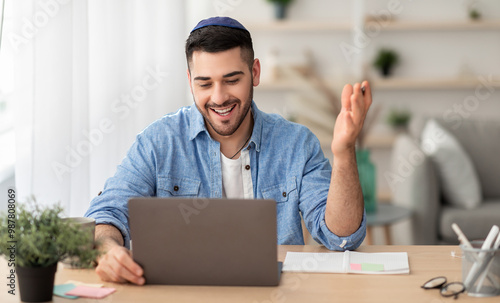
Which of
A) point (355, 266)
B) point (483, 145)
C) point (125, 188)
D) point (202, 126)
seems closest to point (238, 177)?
point (202, 126)

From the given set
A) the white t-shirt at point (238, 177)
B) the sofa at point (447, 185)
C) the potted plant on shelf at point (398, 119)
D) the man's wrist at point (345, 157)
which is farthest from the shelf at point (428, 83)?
the man's wrist at point (345, 157)

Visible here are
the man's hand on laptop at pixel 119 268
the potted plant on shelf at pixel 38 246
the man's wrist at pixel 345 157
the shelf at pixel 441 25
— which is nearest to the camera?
the potted plant on shelf at pixel 38 246

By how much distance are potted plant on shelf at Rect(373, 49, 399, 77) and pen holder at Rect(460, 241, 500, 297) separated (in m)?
3.68

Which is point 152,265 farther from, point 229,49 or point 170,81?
point 170,81

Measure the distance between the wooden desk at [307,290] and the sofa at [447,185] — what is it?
6.84 ft

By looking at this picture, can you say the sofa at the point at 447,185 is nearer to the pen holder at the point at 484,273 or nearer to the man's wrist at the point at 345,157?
the man's wrist at the point at 345,157

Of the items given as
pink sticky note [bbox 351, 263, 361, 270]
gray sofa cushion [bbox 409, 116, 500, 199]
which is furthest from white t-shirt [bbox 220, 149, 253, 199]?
gray sofa cushion [bbox 409, 116, 500, 199]

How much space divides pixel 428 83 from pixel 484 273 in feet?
12.1

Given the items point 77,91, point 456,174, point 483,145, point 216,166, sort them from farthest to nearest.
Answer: point 483,145, point 456,174, point 77,91, point 216,166

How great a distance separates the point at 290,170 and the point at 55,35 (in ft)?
2.87

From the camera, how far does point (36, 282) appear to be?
1.15 m

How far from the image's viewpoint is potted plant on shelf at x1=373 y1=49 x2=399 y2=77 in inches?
187

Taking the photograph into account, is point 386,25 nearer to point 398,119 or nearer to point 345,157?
point 398,119

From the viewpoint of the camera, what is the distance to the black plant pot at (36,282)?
115 cm
